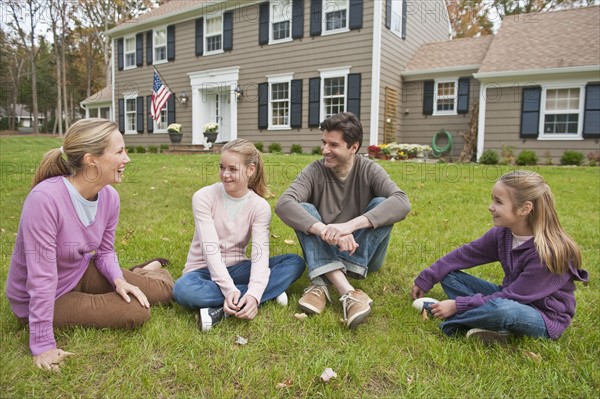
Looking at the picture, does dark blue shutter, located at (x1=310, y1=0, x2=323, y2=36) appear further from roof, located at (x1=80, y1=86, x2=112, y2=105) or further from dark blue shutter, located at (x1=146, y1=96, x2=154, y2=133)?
roof, located at (x1=80, y1=86, x2=112, y2=105)

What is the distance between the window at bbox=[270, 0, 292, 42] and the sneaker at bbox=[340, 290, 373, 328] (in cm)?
1323

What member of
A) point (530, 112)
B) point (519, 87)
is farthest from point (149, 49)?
point (530, 112)

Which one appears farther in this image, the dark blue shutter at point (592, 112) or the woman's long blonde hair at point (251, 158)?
the dark blue shutter at point (592, 112)

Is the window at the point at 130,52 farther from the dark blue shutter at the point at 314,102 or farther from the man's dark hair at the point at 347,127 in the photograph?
the man's dark hair at the point at 347,127

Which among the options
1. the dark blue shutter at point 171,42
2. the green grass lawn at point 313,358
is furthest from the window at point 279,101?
the green grass lawn at point 313,358

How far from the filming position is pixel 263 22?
14844 millimetres

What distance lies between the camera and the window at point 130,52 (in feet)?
63.4

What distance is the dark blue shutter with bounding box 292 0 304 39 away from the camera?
14.0 metres

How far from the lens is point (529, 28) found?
14.1 m

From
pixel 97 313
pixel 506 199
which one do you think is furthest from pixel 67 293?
pixel 506 199

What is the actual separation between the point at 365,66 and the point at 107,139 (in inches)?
463

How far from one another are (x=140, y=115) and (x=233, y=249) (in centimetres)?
1799

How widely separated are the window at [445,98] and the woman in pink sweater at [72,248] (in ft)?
42.7

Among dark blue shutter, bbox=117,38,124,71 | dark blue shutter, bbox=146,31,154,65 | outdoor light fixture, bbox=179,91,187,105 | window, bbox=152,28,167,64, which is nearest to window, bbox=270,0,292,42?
outdoor light fixture, bbox=179,91,187,105
